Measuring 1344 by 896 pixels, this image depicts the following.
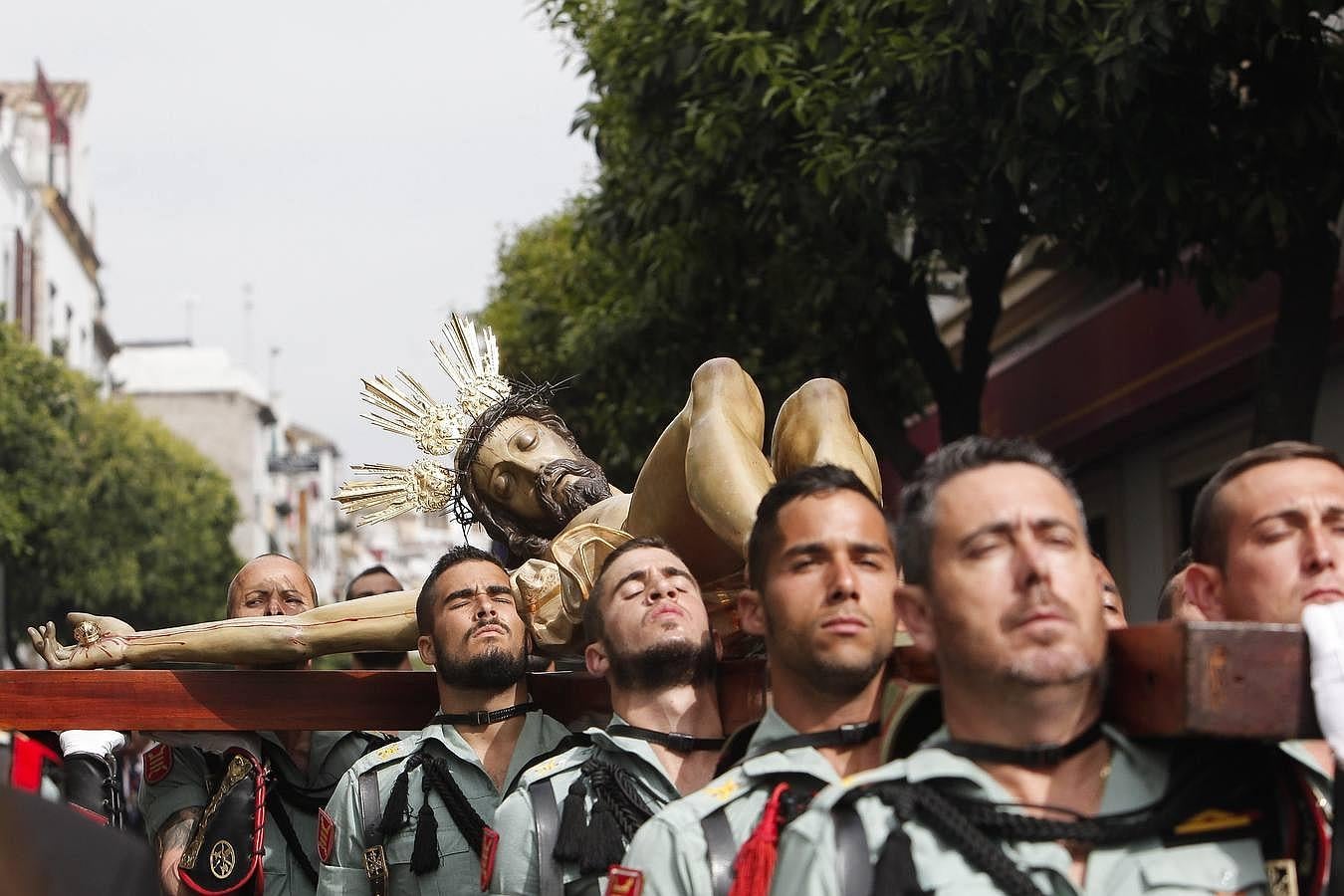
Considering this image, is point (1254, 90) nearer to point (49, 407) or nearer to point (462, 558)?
point (462, 558)

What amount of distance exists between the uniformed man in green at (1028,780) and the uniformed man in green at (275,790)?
155 inches

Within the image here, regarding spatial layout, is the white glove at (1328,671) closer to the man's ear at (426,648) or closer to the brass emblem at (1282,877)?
the brass emblem at (1282,877)

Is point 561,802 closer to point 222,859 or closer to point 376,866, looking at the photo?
point 376,866

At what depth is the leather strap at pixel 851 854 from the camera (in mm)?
3115

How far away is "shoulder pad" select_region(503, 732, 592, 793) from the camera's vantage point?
534 cm

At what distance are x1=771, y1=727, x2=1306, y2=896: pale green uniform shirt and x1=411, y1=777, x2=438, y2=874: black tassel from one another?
301 centimetres

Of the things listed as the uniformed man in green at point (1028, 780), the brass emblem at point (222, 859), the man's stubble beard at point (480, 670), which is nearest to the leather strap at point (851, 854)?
the uniformed man in green at point (1028, 780)

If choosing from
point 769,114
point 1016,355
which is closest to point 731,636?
point 769,114

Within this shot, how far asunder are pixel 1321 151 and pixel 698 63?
3.65 metres

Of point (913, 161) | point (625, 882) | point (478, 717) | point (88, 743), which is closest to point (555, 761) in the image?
point (478, 717)

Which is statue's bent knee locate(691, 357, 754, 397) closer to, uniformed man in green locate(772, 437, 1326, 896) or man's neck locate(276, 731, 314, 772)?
man's neck locate(276, 731, 314, 772)

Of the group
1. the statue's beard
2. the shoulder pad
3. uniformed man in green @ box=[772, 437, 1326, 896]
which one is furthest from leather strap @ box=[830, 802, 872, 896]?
the statue's beard

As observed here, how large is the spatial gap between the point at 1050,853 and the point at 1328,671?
45cm

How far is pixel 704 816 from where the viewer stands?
3.86 meters
